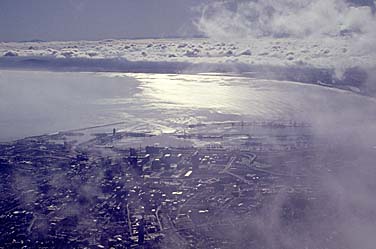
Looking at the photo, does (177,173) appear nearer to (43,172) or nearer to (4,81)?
(43,172)

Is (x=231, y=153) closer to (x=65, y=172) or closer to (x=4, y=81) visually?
(x=65, y=172)

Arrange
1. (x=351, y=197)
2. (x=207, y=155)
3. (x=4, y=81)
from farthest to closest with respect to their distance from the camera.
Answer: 1. (x=4, y=81)
2. (x=207, y=155)
3. (x=351, y=197)


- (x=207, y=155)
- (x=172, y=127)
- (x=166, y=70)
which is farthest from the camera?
(x=166, y=70)

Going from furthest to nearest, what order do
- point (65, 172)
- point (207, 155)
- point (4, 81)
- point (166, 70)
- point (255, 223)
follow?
point (166, 70) → point (4, 81) → point (207, 155) → point (65, 172) → point (255, 223)

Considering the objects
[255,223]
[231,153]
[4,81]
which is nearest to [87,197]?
[255,223]

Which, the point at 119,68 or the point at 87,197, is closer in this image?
the point at 87,197

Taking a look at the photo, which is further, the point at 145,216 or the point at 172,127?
the point at 172,127

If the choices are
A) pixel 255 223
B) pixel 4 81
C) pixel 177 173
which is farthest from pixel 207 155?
pixel 4 81

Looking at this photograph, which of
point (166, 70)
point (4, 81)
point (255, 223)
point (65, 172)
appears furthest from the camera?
Result: point (166, 70)
